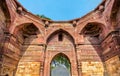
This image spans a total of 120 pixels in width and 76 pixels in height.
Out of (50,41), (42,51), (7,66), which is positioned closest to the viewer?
(7,66)

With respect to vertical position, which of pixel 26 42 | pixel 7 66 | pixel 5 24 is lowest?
pixel 7 66

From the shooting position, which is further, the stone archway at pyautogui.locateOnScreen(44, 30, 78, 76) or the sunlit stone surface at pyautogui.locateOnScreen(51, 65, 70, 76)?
the sunlit stone surface at pyautogui.locateOnScreen(51, 65, 70, 76)

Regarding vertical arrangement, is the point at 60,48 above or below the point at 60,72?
above

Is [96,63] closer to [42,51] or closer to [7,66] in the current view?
[42,51]

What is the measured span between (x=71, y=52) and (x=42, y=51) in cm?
216

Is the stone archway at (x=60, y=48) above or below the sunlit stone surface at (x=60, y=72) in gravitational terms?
above

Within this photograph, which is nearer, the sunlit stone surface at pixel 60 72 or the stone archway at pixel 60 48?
the stone archway at pixel 60 48

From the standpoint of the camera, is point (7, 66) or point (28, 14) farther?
point (28, 14)

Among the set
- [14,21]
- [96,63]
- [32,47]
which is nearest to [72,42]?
[96,63]

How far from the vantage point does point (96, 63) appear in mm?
9648

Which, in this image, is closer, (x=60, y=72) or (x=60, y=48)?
(x=60, y=48)

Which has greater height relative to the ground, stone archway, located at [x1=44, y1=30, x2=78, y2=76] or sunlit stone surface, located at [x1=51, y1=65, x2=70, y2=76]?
stone archway, located at [x1=44, y1=30, x2=78, y2=76]

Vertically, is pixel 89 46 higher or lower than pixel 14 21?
lower

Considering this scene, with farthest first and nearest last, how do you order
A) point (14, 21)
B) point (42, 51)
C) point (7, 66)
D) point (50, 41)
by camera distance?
point (50, 41) < point (42, 51) < point (14, 21) < point (7, 66)
